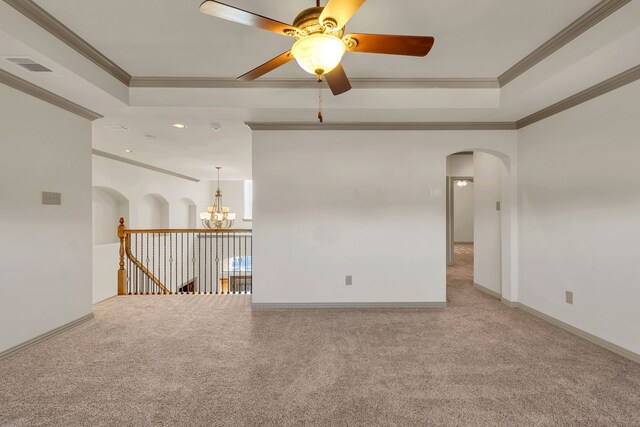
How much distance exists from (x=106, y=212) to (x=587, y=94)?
8892 millimetres

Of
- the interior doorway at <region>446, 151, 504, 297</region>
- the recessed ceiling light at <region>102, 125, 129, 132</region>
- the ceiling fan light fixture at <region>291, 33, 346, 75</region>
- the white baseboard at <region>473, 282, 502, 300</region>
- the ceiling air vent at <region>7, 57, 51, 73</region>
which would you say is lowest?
the white baseboard at <region>473, 282, 502, 300</region>

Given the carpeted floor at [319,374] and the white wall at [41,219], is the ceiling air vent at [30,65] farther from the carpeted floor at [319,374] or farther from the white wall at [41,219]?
the carpeted floor at [319,374]

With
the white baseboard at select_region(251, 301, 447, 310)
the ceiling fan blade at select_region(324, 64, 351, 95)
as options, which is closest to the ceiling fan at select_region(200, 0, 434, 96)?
the ceiling fan blade at select_region(324, 64, 351, 95)

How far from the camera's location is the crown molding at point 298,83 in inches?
140

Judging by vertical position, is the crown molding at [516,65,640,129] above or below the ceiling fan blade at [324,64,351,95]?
above

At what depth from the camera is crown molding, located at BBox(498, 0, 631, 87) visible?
2.27 meters

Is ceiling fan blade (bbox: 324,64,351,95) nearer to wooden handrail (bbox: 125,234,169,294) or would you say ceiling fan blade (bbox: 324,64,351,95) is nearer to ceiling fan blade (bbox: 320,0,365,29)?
ceiling fan blade (bbox: 320,0,365,29)

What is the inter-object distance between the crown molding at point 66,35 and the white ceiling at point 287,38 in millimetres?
61

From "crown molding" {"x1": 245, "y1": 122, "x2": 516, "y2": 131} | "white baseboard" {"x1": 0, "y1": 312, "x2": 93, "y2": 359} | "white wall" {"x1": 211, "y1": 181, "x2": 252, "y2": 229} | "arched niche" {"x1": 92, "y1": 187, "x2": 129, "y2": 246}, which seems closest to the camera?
"white baseboard" {"x1": 0, "y1": 312, "x2": 93, "y2": 359}

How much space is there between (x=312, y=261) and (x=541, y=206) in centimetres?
306

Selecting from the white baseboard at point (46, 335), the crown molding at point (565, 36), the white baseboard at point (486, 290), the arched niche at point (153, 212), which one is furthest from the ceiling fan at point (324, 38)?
the arched niche at point (153, 212)

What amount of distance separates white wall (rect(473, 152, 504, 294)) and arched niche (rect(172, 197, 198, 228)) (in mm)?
8770

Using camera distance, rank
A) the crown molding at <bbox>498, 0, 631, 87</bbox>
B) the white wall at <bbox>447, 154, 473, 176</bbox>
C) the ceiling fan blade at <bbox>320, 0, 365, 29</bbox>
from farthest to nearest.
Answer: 1. the white wall at <bbox>447, 154, 473, 176</bbox>
2. the crown molding at <bbox>498, 0, 631, 87</bbox>
3. the ceiling fan blade at <bbox>320, 0, 365, 29</bbox>

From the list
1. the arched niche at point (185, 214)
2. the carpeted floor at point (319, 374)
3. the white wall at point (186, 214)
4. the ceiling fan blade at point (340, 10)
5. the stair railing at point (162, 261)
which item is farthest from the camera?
the white wall at point (186, 214)
